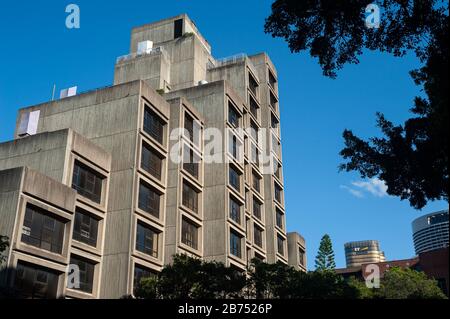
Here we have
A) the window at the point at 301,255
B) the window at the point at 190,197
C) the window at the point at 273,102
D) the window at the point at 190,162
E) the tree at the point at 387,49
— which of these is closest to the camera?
the tree at the point at 387,49

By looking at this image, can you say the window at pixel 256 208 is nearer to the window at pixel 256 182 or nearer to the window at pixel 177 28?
the window at pixel 256 182

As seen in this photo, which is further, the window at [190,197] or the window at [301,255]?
the window at [301,255]

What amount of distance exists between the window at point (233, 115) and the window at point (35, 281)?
101 ft

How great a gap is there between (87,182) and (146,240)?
7.38 meters

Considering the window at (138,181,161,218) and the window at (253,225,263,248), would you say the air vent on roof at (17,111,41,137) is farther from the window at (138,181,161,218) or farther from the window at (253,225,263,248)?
the window at (253,225,263,248)

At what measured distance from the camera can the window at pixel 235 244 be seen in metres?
55.1

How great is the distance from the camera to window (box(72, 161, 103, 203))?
42.1 meters

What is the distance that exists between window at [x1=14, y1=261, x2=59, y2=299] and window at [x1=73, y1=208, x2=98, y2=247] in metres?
4.97

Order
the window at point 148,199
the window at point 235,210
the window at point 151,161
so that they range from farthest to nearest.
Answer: the window at point 235,210 → the window at point 151,161 → the window at point 148,199

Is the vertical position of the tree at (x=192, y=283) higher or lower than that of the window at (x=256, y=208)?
lower

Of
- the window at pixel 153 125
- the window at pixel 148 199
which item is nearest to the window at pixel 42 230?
the window at pixel 148 199

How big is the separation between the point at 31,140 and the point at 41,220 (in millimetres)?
10263
